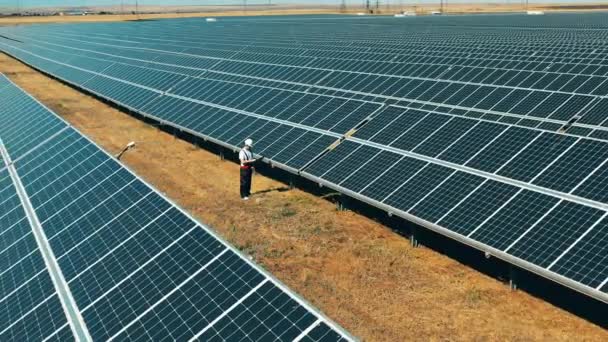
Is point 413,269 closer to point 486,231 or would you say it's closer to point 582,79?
point 486,231

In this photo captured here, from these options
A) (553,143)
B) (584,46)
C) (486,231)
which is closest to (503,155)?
(553,143)

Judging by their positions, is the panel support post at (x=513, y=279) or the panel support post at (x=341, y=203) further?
the panel support post at (x=341, y=203)

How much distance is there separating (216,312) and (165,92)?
→ 27.7 m

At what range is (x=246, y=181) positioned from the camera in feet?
64.0

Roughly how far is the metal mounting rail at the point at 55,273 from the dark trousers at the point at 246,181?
289 inches

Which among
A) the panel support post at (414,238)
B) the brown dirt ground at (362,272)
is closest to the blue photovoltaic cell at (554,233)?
the brown dirt ground at (362,272)

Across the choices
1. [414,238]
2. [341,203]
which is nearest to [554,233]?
[414,238]

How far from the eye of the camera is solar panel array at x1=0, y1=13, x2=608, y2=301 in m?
12.8

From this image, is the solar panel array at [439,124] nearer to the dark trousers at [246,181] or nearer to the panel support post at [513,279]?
the panel support post at [513,279]

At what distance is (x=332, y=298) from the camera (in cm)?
1318

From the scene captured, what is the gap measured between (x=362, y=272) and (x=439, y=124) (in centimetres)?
650

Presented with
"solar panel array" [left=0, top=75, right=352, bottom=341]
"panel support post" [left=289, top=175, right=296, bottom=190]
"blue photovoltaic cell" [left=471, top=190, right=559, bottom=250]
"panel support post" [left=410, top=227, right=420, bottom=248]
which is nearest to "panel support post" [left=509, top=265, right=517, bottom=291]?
"blue photovoltaic cell" [left=471, top=190, right=559, bottom=250]

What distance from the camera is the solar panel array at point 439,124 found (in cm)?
1275

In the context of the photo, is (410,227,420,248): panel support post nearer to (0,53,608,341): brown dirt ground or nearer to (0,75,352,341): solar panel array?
(0,53,608,341): brown dirt ground
